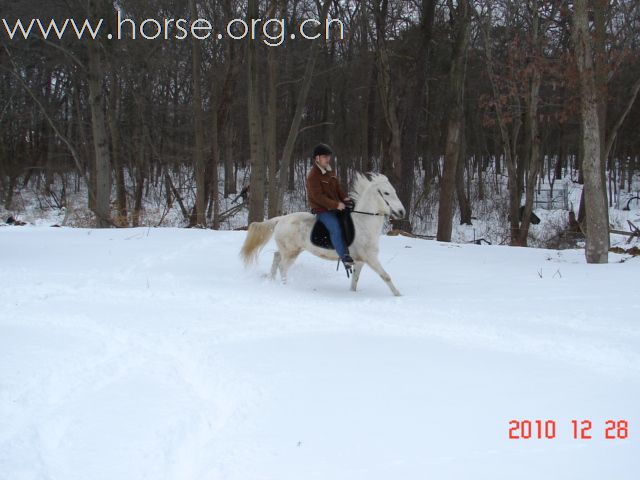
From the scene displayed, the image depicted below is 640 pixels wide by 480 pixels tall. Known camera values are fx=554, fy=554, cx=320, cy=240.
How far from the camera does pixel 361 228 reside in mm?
8195

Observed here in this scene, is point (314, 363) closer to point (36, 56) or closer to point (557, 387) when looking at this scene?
point (557, 387)

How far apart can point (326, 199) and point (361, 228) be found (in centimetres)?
68

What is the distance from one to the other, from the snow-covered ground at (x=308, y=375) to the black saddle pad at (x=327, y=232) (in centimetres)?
74

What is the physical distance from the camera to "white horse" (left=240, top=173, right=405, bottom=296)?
814cm

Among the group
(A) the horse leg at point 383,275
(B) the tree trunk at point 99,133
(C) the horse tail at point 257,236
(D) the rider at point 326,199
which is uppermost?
(B) the tree trunk at point 99,133

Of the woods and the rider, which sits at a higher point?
the woods

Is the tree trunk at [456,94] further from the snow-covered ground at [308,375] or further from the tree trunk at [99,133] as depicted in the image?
the tree trunk at [99,133]

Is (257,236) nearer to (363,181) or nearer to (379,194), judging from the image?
(363,181)

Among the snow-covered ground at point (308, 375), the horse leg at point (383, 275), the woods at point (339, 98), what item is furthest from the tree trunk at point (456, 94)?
the horse leg at point (383, 275)

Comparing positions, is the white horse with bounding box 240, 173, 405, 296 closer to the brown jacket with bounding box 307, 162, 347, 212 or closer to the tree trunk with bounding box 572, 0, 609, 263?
the brown jacket with bounding box 307, 162, 347, 212

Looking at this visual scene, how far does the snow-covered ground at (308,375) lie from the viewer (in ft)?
10.9

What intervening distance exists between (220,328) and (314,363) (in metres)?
1.57
